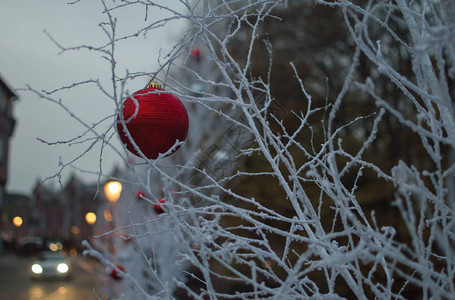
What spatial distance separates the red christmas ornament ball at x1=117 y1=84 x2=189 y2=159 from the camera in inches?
104

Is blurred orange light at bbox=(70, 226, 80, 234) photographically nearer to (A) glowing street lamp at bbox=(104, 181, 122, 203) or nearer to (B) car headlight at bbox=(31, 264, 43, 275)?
(B) car headlight at bbox=(31, 264, 43, 275)

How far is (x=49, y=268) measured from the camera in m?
21.3

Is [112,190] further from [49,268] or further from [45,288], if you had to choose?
[49,268]

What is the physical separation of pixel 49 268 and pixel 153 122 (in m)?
20.9

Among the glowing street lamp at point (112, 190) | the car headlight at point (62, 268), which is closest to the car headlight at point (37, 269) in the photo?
the car headlight at point (62, 268)

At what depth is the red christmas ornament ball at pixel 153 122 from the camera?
8.70 feet

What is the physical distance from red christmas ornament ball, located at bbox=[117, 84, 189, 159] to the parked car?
20.7 meters

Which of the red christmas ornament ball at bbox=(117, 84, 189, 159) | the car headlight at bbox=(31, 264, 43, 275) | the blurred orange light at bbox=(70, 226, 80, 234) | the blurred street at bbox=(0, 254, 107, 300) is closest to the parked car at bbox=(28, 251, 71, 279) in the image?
the car headlight at bbox=(31, 264, 43, 275)

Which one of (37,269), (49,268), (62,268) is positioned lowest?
(62,268)

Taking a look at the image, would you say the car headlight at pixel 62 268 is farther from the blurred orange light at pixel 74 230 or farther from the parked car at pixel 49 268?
the blurred orange light at pixel 74 230

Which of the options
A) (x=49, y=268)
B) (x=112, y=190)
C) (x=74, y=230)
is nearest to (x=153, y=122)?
(x=112, y=190)

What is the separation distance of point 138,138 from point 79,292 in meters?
16.7

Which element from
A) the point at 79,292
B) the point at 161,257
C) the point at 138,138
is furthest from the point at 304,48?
the point at 79,292

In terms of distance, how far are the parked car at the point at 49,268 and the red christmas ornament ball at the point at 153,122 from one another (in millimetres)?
20688
